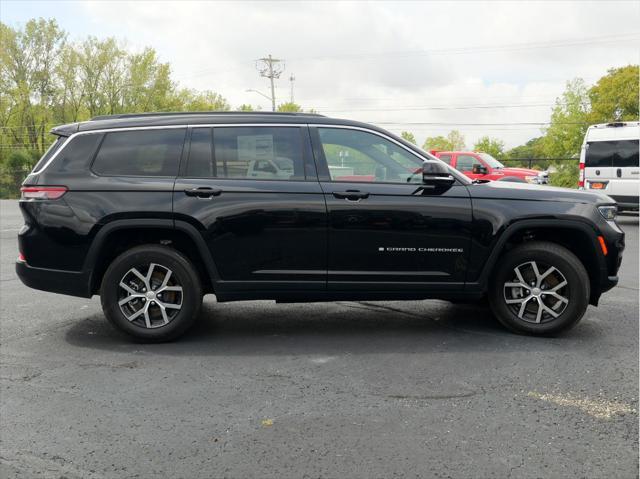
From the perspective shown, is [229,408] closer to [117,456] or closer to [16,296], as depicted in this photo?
[117,456]

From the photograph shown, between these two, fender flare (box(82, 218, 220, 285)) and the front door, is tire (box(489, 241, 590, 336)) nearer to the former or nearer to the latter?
the front door

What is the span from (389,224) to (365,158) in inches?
24.1

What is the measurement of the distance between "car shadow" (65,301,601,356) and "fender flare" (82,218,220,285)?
703mm

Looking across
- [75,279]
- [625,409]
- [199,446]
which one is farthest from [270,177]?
[625,409]

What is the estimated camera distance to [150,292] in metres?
4.80

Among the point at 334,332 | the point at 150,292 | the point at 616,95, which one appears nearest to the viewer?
the point at 150,292

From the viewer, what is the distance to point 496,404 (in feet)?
11.6

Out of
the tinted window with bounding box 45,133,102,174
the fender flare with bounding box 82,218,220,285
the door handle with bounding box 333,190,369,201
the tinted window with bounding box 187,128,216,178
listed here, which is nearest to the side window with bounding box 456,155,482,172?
the door handle with bounding box 333,190,369,201

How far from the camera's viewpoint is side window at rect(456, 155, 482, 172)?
18720 mm

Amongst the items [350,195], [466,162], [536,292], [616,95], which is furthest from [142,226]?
[616,95]

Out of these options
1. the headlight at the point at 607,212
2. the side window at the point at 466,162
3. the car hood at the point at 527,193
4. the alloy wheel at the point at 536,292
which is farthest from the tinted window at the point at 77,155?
the side window at the point at 466,162

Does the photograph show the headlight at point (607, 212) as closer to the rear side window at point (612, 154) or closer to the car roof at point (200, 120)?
the car roof at point (200, 120)

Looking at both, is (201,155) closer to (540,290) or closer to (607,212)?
(540,290)

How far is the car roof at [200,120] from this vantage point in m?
4.92
